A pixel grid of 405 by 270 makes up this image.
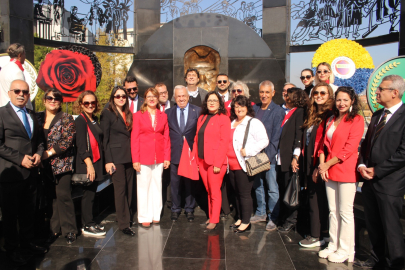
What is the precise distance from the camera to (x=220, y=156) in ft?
13.6

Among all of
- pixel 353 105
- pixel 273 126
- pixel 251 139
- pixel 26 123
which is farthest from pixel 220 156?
pixel 26 123

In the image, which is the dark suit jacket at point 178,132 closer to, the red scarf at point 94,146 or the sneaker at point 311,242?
the red scarf at point 94,146

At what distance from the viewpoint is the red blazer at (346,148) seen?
3.23 m

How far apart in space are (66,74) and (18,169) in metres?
2.61

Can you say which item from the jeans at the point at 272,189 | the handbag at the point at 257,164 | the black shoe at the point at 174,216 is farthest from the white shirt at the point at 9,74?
the jeans at the point at 272,189

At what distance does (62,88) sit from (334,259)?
4.83m

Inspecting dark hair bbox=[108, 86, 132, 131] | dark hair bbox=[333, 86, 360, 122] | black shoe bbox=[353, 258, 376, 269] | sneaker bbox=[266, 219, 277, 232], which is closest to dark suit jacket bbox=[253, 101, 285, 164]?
sneaker bbox=[266, 219, 277, 232]

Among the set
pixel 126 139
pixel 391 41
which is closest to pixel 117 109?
pixel 126 139

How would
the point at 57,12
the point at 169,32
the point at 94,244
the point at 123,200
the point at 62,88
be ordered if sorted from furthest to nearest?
1. the point at 57,12
2. the point at 169,32
3. the point at 62,88
4. the point at 123,200
5. the point at 94,244

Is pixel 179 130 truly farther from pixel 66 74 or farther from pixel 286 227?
pixel 66 74

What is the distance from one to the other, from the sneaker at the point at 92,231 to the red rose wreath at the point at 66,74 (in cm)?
235

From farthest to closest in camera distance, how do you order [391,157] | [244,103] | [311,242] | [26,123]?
1. [244,103]
2. [311,242]
3. [26,123]
4. [391,157]

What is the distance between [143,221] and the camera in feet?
14.6

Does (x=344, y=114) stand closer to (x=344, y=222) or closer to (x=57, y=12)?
(x=344, y=222)
